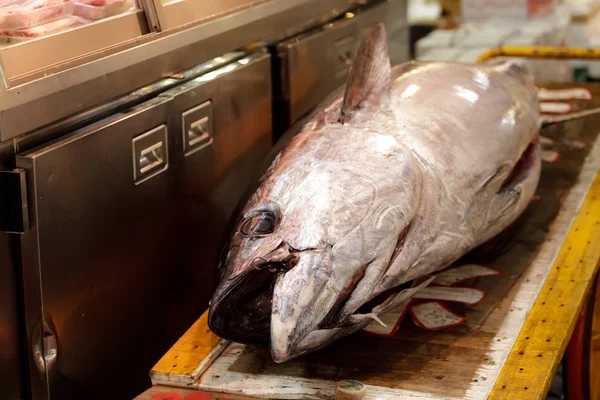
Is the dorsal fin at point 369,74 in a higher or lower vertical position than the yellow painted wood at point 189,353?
higher

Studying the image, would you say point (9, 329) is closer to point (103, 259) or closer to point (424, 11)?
point (103, 259)

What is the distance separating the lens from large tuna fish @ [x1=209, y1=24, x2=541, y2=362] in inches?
85.5

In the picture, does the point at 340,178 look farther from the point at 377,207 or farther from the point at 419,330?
the point at 419,330

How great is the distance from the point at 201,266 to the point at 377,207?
1038 mm

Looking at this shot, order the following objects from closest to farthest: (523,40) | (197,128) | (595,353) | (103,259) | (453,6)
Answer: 1. (103,259)
2. (197,128)
3. (595,353)
4. (523,40)
5. (453,6)

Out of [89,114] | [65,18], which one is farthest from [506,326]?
[65,18]

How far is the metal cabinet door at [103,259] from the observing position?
2.39 metres

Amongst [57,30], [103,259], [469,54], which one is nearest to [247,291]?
[103,259]

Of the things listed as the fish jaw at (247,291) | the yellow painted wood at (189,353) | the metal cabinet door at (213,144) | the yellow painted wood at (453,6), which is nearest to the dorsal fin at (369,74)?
the metal cabinet door at (213,144)

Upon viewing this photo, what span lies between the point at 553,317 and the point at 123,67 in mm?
1452

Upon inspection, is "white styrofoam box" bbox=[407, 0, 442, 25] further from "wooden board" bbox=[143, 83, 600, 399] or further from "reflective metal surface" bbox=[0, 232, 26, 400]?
"reflective metal surface" bbox=[0, 232, 26, 400]

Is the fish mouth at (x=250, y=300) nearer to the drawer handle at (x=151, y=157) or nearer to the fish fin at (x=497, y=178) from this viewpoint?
the drawer handle at (x=151, y=157)

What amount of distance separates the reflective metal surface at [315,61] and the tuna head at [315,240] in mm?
1075

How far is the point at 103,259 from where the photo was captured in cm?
263
